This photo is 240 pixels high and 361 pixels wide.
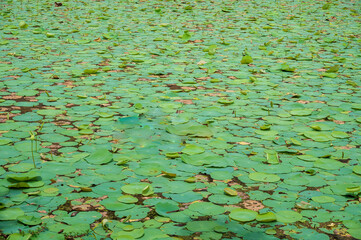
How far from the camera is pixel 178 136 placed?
2.32 m

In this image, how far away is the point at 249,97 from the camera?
116 inches

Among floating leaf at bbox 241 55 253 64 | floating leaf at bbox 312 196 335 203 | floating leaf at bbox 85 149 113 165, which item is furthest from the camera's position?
floating leaf at bbox 241 55 253 64

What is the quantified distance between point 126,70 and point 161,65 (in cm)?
30

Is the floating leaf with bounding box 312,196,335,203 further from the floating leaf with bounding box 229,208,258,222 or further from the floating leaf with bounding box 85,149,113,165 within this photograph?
the floating leaf with bounding box 85,149,113,165

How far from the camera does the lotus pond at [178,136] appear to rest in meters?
1.59

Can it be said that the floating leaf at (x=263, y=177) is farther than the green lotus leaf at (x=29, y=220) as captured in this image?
Yes

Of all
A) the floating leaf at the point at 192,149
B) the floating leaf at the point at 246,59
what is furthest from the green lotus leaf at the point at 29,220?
the floating leaf at the point at 246,59

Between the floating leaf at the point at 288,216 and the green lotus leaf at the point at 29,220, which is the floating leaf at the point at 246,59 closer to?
the floating leaf at the point at 288,216

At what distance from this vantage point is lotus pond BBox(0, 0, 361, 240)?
5.23 feet

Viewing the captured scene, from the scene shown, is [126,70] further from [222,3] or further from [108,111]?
[222,3]

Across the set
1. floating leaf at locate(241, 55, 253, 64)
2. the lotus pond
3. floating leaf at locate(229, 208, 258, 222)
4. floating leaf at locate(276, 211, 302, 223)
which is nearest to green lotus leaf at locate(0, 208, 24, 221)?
the lotus pond

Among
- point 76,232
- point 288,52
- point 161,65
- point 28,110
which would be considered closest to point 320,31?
point 288,52

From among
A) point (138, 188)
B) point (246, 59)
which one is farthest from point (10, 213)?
point (246, 59)

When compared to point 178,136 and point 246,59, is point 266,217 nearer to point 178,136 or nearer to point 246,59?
point 178,136
